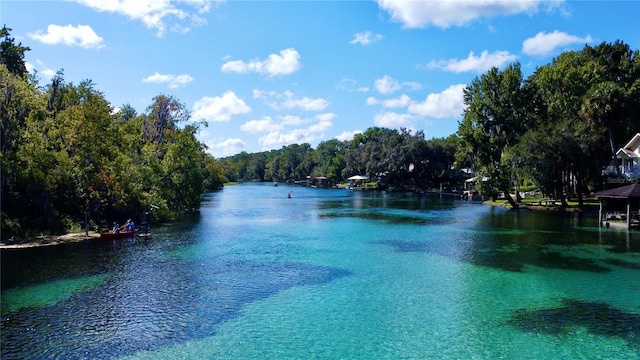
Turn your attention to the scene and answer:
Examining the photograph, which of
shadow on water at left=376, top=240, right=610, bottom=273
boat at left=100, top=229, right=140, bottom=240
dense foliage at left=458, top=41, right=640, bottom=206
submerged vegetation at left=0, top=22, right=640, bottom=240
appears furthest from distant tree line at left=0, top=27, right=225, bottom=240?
dense foliage at left=458, top=41, right=640, bottom=206

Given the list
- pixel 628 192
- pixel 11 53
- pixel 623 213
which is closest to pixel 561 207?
pixel 623 213

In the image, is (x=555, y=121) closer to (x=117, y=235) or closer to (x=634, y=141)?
(x=634, y=141)

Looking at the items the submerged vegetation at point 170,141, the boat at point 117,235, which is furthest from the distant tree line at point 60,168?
the boat at point 117,235

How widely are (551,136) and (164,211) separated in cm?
4136

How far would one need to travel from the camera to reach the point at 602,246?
29.7 m

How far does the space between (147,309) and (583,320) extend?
15932 millimetres

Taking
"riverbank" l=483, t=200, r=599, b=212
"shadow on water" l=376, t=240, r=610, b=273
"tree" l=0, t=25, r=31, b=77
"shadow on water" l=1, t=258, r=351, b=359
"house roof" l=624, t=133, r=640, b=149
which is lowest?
"shadow on water" l=1, t=258, r=351, b=359

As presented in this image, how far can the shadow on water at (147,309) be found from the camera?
13844 millimetres

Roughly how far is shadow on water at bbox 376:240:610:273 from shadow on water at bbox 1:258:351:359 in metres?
8.20

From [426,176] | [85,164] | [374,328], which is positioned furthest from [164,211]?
[426,176]

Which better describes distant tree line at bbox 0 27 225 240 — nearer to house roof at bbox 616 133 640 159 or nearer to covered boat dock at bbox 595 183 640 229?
covered boat dock at bbox 595 183 640 229

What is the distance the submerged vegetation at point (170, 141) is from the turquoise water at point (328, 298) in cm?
681

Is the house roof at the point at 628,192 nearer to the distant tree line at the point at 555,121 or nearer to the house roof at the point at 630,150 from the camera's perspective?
the distant tree line at the point at 555,121

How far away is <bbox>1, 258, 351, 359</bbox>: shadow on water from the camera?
13.8 meters
